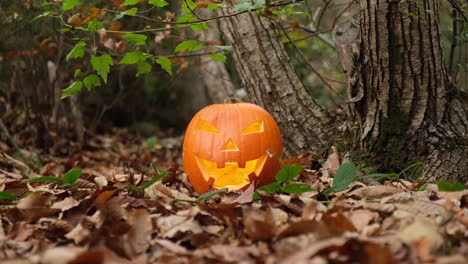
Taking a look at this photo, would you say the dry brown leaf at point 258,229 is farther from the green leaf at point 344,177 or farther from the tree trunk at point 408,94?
the tree trunk at point 408,94

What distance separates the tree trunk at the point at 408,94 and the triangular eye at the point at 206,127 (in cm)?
79

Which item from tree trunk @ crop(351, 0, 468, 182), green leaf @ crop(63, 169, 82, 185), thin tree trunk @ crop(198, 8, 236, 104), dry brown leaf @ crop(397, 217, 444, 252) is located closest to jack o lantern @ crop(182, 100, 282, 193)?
tree trunk @ crop(351, 0, 468, 182)

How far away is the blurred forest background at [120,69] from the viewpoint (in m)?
3.55

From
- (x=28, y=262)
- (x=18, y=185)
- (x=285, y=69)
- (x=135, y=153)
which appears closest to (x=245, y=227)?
(x=28, y=262)

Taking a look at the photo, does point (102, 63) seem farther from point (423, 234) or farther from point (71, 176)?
point (423, 234)

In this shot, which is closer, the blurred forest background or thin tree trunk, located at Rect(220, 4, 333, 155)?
thin tree trunk, located at Rect(220, 4, 333, 155)

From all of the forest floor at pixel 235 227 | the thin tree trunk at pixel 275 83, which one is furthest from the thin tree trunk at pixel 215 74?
the forest floor at pixel 235 227

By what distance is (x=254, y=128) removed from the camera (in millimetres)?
2438

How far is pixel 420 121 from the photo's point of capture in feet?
7.84

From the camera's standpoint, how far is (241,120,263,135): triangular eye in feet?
7.92

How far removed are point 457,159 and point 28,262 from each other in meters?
2.06

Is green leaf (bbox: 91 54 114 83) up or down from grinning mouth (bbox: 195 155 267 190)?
up

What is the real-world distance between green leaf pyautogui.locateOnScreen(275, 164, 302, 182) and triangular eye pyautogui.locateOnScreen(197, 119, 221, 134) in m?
0.62

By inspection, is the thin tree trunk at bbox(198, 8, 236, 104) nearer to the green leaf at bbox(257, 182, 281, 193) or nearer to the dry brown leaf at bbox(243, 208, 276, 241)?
the green leaf at bbox(257, 182, 281, 193)
